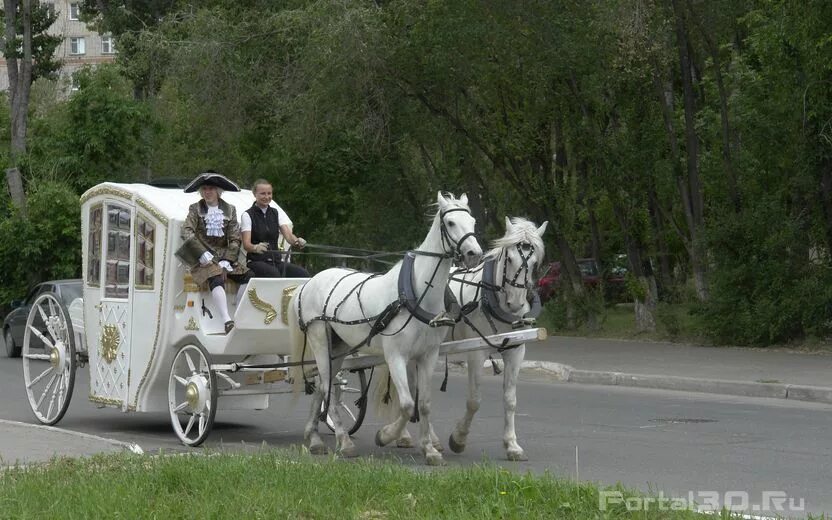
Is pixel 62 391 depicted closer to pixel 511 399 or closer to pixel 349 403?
pixel 349 403

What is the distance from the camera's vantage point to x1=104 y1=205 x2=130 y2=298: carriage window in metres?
14.0

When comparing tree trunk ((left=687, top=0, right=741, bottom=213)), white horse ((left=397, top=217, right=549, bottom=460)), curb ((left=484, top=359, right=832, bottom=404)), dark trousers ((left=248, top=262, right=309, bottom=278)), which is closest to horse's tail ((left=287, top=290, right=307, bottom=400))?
dark trousers ((left=248, top=262, right=309, bottom=278))

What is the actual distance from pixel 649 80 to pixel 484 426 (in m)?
12.8

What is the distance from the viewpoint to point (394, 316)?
36.8ft

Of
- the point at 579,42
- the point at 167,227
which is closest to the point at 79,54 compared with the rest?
the point at 579,42

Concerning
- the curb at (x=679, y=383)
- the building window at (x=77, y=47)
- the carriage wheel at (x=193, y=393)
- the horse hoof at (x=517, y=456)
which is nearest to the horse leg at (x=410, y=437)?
the horse hoof at (x=517, y=456)

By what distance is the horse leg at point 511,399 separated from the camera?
11156 millimetres

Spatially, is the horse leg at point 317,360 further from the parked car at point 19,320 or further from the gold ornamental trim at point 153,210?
the parked car at point 19,320

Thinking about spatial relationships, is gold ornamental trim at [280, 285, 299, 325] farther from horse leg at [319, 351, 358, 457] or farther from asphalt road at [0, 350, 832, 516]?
asphalt road at [0, 350, 832, 516]

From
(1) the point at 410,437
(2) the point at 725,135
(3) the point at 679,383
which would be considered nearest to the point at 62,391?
(1) the point at 410,437

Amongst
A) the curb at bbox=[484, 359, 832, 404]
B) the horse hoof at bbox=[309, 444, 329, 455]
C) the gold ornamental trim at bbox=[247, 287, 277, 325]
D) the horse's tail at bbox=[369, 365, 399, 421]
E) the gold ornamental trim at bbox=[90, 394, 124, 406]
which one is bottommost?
the horse hoof at bbox=[309, 444, 329, 455]

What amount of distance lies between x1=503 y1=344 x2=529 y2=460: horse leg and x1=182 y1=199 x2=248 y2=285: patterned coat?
3.08m

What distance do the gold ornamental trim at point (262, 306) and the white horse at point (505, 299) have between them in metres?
1.85

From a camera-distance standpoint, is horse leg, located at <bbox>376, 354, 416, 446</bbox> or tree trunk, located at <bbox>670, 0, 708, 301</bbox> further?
tree trunk, located at <bbox>670, 0, 708, 301</bbox>
